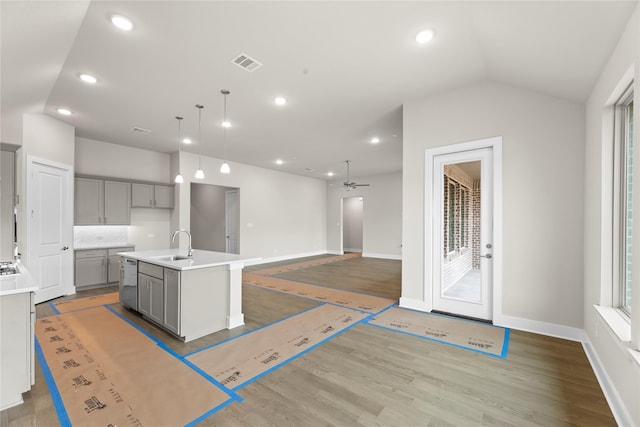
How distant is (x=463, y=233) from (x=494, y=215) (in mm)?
525

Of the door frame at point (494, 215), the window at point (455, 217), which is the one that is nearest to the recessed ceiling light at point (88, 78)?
the door frame at point (494, 215)

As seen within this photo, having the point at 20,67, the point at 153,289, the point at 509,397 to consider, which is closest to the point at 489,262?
the point at 509,397

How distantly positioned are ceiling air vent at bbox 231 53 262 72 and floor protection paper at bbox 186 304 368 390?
3095mm

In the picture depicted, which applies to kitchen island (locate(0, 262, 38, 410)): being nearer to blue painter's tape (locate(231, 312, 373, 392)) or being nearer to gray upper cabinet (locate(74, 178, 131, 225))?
blue painter's tape (locate(231, 312, 373, 392))

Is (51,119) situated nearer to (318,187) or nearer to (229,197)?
(229,197)

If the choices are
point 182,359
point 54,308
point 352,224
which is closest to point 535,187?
point 182,359

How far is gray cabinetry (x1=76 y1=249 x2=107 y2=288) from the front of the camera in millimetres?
5285

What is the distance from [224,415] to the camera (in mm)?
1934

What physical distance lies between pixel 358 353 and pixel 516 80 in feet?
11.6

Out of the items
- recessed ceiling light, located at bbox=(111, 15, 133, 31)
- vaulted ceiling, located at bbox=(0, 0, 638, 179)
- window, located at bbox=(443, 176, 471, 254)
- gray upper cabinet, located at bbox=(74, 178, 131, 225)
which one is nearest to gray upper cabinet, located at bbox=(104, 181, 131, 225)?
gray upper cabinet, located at bbox=(74, 178, 131, 225)

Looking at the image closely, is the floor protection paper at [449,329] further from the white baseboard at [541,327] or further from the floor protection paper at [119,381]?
the floor protection paper at [119,381]

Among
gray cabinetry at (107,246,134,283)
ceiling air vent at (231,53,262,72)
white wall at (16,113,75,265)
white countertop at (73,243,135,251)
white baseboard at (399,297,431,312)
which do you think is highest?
ceiling air vent at (231,53,262,72)

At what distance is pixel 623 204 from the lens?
7.89 ft

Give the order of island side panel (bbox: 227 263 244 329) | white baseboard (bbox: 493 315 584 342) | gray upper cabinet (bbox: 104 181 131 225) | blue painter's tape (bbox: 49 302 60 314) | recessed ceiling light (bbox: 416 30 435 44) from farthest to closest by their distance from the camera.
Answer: gray upper cabinet (bbox: 104 181 131 225), blue painter's tape (bbox: 49 302 60 314), island side panel (bbox: 227 263 244 329), white baseboard (bbox: 493 315 584 342), recessed ceiling light (bbox: 416 30 435 44)
